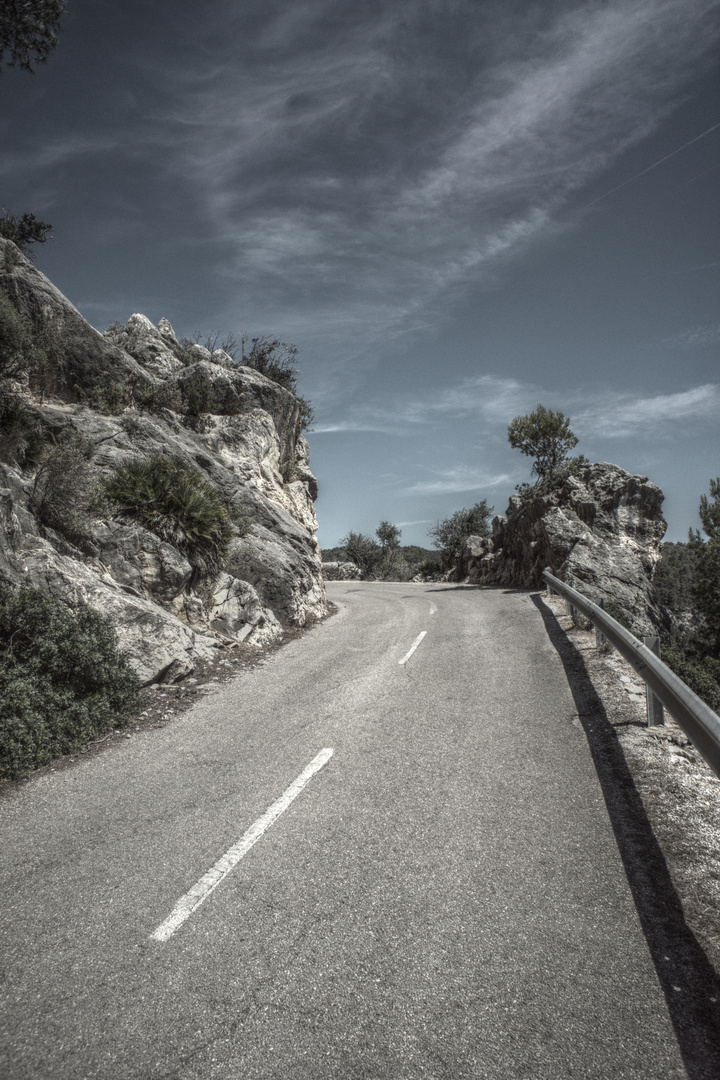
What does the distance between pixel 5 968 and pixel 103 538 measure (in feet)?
25.5

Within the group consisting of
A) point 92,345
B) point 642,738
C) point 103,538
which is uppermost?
point 92,345

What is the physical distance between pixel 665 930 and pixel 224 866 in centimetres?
268

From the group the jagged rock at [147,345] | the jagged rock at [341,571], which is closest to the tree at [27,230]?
the jagged rock at [147,345]

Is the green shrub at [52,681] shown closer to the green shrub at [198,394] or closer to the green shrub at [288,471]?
the green shrub at [198,394]

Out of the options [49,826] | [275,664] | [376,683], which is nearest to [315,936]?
[49,826]

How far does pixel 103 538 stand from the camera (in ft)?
31.5

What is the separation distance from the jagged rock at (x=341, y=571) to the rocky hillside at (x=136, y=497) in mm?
23426

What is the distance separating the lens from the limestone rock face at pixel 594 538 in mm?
20984

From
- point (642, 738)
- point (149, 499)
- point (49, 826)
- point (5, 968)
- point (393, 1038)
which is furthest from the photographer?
point (149, 499)

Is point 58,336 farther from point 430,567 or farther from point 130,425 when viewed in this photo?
point 430,567

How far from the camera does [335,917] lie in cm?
303

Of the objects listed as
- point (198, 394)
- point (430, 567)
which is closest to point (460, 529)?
point (430, 567)

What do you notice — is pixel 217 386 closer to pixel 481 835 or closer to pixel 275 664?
pixel 275 664

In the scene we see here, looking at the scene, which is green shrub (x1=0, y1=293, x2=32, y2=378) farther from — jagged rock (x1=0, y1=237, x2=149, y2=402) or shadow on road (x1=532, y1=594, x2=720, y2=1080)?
shadow on road (x1=532, y1=594, x2=720, y2=1080)
